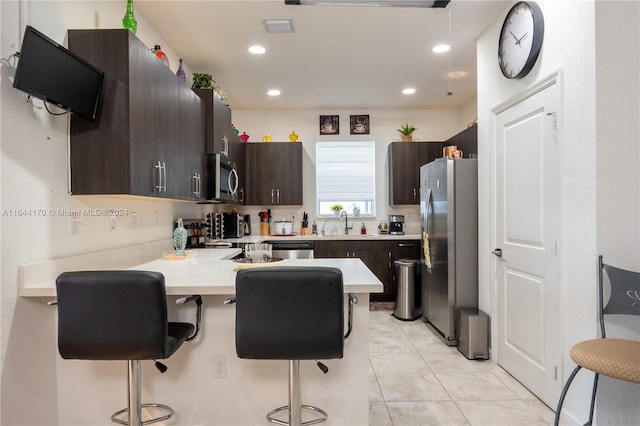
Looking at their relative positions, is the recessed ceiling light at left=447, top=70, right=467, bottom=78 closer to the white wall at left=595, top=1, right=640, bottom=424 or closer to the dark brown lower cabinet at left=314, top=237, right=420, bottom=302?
the dark brown lower cabinet at left=314, top=237, right=420, bottom=302

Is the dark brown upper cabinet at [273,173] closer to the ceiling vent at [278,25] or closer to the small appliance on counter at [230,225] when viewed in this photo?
the small appliance on counter at [230,225]

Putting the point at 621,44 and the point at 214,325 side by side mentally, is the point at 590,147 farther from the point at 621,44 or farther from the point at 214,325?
the point at 214,325

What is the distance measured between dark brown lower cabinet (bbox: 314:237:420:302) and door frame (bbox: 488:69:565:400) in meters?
1.82

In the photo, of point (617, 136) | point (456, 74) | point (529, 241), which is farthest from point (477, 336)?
point (456, 74)

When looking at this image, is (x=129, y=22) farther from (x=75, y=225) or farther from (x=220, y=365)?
(x=220, y=365)

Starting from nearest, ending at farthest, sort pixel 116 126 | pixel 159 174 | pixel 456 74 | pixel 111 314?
pixel 111 314, pixel 116 126, pixel 159 174, pixel 456 74

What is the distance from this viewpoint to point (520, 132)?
2.55m

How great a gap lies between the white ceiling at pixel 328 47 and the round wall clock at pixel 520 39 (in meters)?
0.22

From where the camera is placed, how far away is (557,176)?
2133mm

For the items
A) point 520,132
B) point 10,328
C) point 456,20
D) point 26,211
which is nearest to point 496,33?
point 456,20

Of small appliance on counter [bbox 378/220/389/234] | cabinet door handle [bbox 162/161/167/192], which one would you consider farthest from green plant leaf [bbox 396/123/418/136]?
cabinet door handle [bbox 162/161/167/192]

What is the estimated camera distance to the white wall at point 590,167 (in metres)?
1.81

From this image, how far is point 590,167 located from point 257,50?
2855 millimetres

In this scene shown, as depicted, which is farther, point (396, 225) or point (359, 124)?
point (359, 124)
